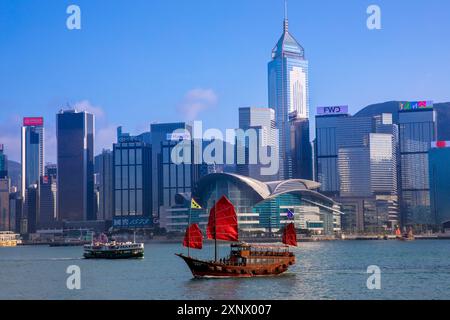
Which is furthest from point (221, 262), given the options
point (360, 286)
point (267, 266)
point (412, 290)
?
point (412, 290)

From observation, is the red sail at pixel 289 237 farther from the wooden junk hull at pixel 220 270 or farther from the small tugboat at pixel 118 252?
the small tugboat at pixel 118 252

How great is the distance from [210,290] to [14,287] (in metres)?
21.9

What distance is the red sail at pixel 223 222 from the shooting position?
7850 cm

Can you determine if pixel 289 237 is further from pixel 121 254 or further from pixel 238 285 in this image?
pixel 121 254

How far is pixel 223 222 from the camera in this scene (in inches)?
A: 3127

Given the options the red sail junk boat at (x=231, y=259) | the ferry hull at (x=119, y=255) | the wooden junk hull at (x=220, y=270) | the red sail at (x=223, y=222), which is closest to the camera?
the wooden junk hull at (x=220, y=270)

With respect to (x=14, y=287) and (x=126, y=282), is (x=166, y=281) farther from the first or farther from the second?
(x=14, y=287)

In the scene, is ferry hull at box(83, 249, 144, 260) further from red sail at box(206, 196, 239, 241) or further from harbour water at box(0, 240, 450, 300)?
red sail at box(206, 196, 239, 241)

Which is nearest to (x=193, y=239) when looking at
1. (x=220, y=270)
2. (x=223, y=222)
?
(x=223, y=222)

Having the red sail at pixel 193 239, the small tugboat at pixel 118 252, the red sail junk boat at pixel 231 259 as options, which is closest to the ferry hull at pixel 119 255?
the small tugboat at pixel 118 252

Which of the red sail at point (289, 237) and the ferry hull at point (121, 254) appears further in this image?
the ferry hull at point (121, 254)

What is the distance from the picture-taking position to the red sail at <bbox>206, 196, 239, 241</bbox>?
78500 mm

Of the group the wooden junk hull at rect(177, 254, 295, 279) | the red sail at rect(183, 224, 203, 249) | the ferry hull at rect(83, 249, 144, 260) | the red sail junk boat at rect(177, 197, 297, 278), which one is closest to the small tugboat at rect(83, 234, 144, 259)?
the ferry hull at rect(83, 249, 144, 260)

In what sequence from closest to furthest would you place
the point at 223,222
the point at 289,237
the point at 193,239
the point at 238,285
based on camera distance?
the point at 238,285
the point at 223,222
the point at 193,239
the point at 289,237
